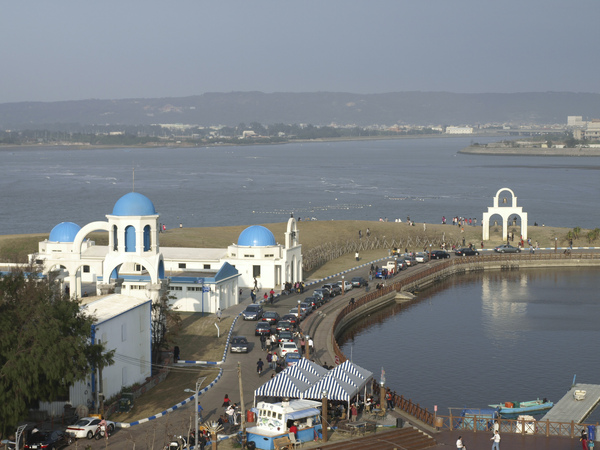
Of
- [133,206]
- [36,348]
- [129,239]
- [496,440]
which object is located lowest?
[496,440]

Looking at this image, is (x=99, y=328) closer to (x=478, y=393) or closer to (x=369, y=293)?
(x=478, y=393)

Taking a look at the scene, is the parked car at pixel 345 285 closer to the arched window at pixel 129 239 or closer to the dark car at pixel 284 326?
the dark car at pixel 284 326

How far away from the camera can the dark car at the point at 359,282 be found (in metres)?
65.2

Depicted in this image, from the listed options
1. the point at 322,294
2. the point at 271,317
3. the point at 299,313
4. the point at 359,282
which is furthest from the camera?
the point at 359,282

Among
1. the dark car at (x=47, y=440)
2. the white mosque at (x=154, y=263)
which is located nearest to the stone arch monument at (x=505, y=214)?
the white mosque at (x=154, y=263)

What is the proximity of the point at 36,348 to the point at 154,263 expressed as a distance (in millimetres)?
17227

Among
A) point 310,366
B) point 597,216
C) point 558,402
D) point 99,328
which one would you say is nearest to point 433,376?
point 558,402

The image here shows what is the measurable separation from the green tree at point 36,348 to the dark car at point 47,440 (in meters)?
0.80

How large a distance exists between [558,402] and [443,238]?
47053mm

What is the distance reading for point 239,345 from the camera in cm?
4478

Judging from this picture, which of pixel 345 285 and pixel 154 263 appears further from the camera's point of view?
pixel 345 285

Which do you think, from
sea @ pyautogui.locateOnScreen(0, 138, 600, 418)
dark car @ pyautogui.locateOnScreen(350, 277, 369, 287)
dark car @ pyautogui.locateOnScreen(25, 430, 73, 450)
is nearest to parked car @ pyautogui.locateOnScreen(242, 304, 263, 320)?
sea @ pyautogui.locateOnScreen(0, 138, 600, 418)

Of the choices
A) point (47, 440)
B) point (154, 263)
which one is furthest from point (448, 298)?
point (47, 440)

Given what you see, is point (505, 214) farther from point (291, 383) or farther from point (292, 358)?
point (291, 383)
